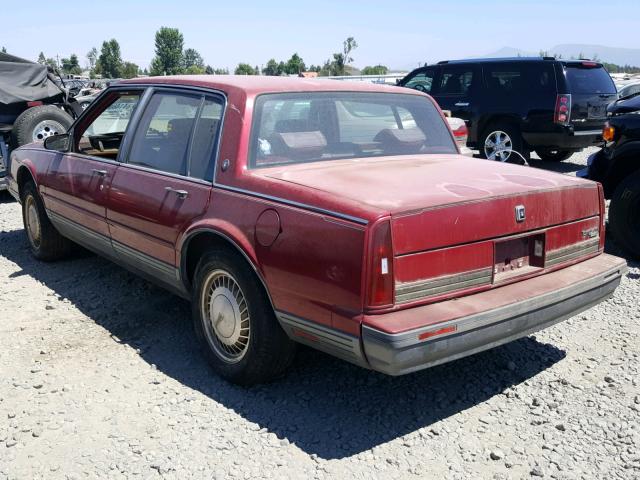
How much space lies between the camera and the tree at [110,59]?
123m

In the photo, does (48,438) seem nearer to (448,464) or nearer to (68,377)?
(68,377)

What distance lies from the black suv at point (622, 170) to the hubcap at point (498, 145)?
4.27 m

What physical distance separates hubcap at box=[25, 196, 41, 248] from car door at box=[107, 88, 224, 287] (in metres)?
1.81

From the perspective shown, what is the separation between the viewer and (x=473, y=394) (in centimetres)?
351

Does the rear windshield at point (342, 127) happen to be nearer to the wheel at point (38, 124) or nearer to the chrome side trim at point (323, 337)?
the chrome side trim at point (323, 337)

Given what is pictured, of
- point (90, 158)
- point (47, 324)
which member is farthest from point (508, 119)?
point (47, 324)

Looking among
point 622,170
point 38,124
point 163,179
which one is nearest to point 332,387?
point 163,179

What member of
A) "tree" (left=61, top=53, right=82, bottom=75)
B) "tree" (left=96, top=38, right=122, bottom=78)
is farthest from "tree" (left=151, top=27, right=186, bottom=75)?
"tree" (left=61, top=53, right=82, bottom=75)

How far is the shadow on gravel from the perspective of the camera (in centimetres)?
319

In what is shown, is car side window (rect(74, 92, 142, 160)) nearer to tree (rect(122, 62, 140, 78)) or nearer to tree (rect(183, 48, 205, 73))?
tree (rect(122, 62, 140, 78))

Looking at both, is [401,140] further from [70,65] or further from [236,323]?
[70,65]

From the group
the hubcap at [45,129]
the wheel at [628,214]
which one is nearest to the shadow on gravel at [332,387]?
the wheel at [628,214]

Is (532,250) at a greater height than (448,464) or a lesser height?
Result: greater

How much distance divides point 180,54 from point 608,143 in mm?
153530
